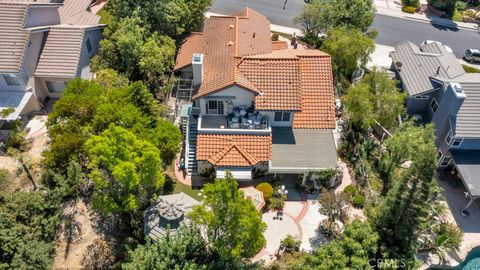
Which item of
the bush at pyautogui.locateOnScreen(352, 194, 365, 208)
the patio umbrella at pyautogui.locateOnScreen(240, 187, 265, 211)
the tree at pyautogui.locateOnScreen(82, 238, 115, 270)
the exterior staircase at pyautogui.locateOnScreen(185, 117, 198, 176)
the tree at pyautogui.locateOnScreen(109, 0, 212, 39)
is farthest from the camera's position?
the tree at pyautogui.locateOnScreen(109, 0, 212, 39)

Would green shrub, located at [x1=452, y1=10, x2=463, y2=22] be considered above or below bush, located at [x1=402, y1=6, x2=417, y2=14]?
below

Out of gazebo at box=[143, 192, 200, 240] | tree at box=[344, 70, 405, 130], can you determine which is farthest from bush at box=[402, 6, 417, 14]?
gazebo at box=[143, 192, 200, 240]

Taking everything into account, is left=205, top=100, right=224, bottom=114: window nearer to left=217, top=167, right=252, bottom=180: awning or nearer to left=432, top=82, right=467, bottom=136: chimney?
left=217, top=167, right=252, bottom=180: awning

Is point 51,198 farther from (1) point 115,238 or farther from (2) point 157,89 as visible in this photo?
(2) point 157,89

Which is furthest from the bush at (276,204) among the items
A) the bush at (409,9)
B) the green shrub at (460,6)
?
the green shrub at (460,6)

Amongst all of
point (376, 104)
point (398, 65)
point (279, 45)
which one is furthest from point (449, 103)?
point (279, 45)

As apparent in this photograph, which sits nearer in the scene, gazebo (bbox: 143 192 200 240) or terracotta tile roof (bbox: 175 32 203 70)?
gazebo (bbox: 143 192 200 240)

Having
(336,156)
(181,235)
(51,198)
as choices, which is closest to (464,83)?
(336,156)
